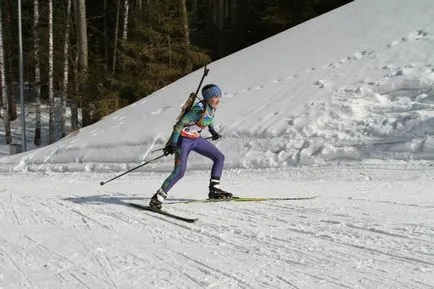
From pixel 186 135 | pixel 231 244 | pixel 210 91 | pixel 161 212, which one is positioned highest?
pixel 210 91

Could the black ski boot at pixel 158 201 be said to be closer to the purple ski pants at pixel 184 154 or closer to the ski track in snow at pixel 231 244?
the purple ski pants at pixel 184 154

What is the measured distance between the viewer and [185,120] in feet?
20.8

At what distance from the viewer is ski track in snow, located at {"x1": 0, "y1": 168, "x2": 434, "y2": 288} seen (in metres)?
3.57

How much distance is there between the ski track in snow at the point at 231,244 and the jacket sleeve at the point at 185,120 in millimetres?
923

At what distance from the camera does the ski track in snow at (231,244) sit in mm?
3566

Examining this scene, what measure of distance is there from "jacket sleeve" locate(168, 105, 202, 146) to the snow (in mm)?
938

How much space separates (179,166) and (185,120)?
61 centimetres

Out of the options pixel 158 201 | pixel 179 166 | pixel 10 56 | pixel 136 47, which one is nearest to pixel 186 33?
pixel 136 47

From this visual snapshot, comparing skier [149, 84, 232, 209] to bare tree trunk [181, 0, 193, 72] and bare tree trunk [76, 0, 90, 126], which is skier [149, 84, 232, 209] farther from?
bare tree trunk [76, 0, 90, 126]

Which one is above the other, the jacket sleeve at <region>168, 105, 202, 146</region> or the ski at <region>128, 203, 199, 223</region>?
the jacket sleeve at <region>168, 105, 202, 146</region>

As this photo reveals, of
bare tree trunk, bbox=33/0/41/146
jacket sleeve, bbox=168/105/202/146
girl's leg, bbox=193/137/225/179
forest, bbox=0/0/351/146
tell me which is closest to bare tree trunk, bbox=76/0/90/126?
forest, bbox=0/0/351/146

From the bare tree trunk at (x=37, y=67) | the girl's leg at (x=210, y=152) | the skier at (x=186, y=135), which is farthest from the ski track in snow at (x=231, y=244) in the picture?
the bare tree trunk at (x=37, y=67)

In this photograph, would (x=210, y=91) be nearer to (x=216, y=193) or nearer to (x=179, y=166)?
(x=179, y=166)

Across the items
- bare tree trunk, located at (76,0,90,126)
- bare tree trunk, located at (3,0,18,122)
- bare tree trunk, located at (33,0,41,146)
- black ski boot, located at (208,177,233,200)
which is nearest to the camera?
black ski boot, located at (208,177,233,200)
